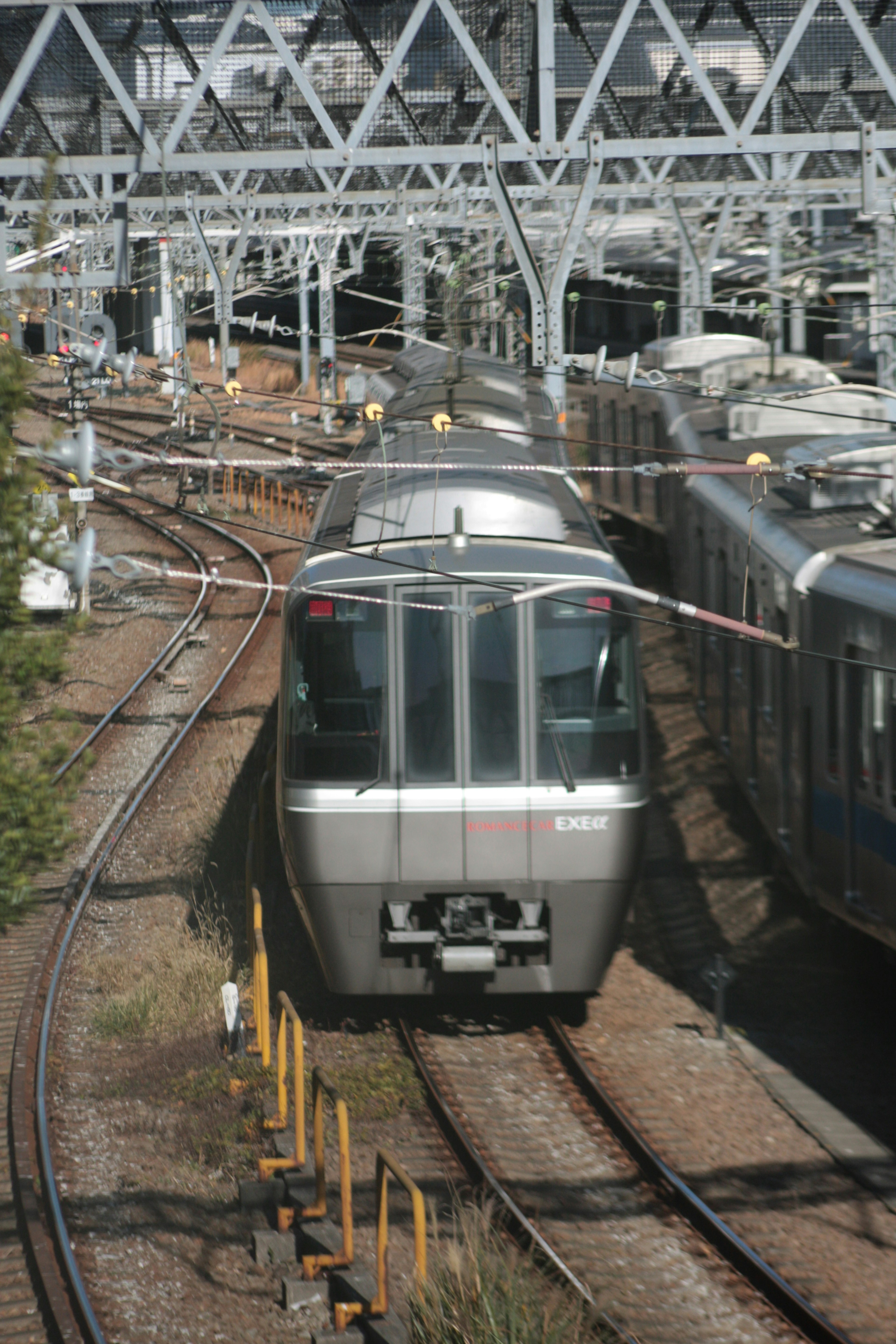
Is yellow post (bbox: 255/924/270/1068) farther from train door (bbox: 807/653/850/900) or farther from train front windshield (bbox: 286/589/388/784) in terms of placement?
train door (bbox: 807/653/850/900)

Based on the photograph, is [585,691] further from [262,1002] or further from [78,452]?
[78,452]

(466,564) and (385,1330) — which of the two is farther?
(466,564)

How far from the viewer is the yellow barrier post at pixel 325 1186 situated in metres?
6.96

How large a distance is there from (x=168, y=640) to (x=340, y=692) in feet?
40.2

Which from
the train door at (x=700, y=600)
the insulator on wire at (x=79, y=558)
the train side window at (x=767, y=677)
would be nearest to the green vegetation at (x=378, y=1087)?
the insulator on wire at (x=79, y=558)

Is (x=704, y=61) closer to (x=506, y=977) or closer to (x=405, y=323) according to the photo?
(x=405, y=323)

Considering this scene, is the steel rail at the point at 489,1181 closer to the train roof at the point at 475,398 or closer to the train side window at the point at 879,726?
the train side window at the point at 879,726

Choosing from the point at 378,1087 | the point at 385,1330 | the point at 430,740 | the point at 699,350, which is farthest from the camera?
the point at 699,350

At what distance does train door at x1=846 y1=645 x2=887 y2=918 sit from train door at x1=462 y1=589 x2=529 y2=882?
2.08 meters

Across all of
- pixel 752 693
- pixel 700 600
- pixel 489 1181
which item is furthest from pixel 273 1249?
pixel 700 600

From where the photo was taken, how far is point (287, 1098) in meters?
8.72

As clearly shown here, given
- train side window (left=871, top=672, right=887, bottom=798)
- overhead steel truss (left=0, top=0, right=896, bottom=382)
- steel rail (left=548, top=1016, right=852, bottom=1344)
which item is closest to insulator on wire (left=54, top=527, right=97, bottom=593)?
steel rail (left=548, top=1016, right=852, bottom=1344)

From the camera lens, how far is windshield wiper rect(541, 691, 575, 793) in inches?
352

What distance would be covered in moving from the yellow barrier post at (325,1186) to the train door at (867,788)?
3.51 m
